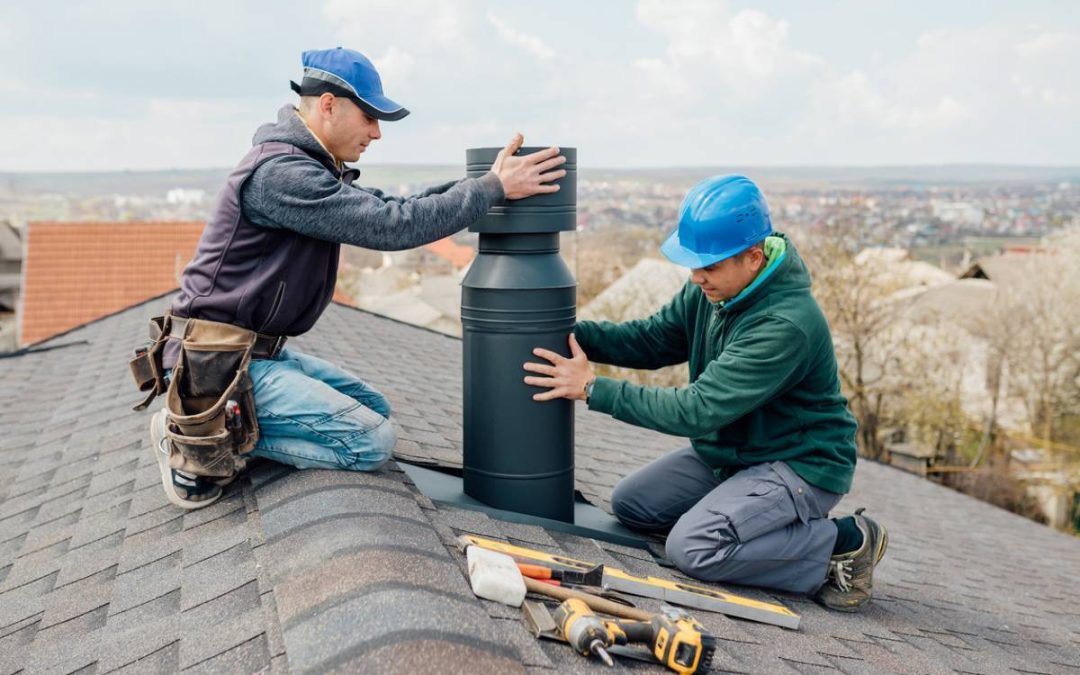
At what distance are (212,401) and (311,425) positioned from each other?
345mm

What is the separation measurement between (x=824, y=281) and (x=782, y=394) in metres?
22.6

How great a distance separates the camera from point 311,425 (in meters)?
3.00

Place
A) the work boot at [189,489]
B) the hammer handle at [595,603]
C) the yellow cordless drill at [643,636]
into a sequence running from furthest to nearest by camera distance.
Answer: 1. the work boot at [189,489]
2. the hammer handle at [595,603]
3. the yellow cordless drill at [643,636]

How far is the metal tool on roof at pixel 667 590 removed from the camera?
261 centimetres

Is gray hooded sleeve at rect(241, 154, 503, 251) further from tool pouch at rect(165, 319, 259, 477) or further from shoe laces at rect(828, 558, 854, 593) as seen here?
shoe laces at rect(828, 558, 854, 593)

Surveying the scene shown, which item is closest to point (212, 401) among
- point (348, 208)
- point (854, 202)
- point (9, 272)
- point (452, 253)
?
point (348, 208)

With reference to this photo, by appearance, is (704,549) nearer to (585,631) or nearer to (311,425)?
(585,631)

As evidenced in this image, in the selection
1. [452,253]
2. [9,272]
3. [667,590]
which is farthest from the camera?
[452,253]

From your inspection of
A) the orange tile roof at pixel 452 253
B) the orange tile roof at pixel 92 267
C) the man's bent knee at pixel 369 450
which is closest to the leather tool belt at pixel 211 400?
the man's bent knee at pixel 369 450

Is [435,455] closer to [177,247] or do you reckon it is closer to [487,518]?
[487,518]

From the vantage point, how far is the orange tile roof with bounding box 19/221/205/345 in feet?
65.9

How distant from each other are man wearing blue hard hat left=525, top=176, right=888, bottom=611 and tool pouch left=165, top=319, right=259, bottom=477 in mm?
972

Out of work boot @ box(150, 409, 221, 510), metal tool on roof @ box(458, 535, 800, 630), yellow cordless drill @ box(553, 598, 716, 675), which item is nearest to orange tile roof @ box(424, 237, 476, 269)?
work boot @ box(150, 409, 221, 510)

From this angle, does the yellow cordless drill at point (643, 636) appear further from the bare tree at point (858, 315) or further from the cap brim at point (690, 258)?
the bare tree at point (858, 315)
